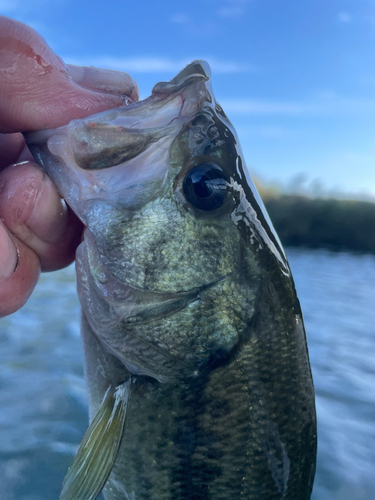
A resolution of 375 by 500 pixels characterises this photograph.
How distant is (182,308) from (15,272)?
0.77 m

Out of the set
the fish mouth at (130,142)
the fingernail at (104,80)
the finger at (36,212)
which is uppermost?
the fingernail at (104,80)

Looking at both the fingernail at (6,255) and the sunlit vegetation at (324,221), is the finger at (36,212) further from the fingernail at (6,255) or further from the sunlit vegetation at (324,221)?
the sunlit vegetation at (324,221)

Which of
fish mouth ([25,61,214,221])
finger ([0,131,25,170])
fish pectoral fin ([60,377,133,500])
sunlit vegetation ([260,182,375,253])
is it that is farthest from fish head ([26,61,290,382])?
sunlit vegetation ([260,182,375,253])

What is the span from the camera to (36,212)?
1634 mm

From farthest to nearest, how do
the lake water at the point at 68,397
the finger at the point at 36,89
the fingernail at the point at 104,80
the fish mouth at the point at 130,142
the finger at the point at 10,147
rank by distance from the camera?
1. the lake water at the point at 68,397
2. the finger at the point at 10,147
3. the fingernail at the point at 104,80
4. the finger at the point at 36,89
5. the fish mouth at the point at 130,142

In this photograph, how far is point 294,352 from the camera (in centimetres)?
168

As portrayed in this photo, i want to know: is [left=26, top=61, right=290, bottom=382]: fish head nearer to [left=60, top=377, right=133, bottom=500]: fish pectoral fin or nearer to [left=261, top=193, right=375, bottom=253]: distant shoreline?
[left=60, top=377, right=133, bottom=500]: fish pectoral fin

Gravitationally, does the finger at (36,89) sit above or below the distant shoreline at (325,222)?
below

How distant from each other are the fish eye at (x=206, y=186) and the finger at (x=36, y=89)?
0.52 metres

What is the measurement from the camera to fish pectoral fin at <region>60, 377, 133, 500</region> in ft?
5.23

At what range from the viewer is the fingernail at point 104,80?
170 centimetres

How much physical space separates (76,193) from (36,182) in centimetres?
18

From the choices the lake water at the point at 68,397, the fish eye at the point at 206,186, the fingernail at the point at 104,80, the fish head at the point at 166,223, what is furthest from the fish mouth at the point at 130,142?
the lake water at the point at 68,397

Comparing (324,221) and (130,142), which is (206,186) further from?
(324,221)
